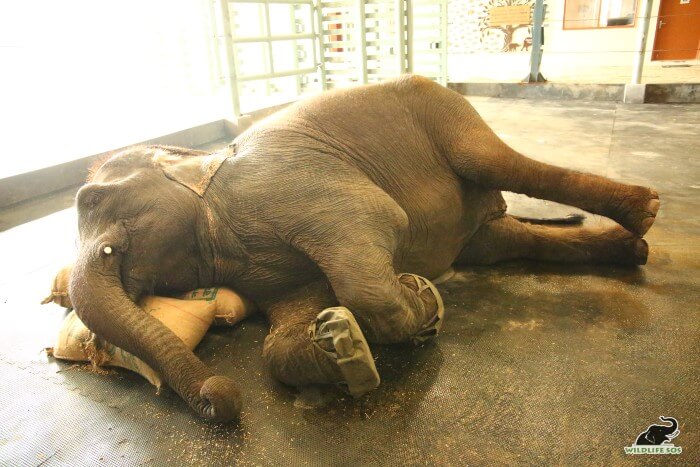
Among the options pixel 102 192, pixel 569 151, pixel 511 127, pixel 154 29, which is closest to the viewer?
pixel 102 192

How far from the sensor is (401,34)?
9297mm

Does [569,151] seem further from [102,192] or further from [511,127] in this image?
[102,192]

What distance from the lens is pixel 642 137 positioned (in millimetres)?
6254

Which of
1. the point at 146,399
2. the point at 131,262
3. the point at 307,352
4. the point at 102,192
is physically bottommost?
the point at 146,399

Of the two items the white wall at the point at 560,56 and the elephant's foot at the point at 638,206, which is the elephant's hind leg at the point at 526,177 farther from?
the white wall at the point at 560,56

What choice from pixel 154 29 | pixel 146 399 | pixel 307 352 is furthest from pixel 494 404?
pixel 154 29

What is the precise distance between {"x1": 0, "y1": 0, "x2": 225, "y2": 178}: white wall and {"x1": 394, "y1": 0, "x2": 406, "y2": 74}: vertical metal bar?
3.14 metres

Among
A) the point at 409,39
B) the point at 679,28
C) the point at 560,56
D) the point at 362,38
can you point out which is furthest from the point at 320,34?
the point at 560,56

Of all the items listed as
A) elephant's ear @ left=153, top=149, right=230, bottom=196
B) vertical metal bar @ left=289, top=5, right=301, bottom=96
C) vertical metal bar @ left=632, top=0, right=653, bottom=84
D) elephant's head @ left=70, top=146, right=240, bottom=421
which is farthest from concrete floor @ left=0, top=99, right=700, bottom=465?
vertical metal bar @ left=289, top=5, right=301, bottom=96

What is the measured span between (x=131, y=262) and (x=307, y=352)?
0.87 meters

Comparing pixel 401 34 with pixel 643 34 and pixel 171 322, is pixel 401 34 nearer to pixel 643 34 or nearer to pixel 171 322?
pixel 643 34

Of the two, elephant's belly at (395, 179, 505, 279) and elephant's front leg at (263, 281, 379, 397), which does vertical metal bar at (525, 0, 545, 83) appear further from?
elephant's front leg at (263, 281, 379, 397)

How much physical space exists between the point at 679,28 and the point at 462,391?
40.8 ft

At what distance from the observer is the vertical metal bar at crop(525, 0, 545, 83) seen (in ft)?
30.6
